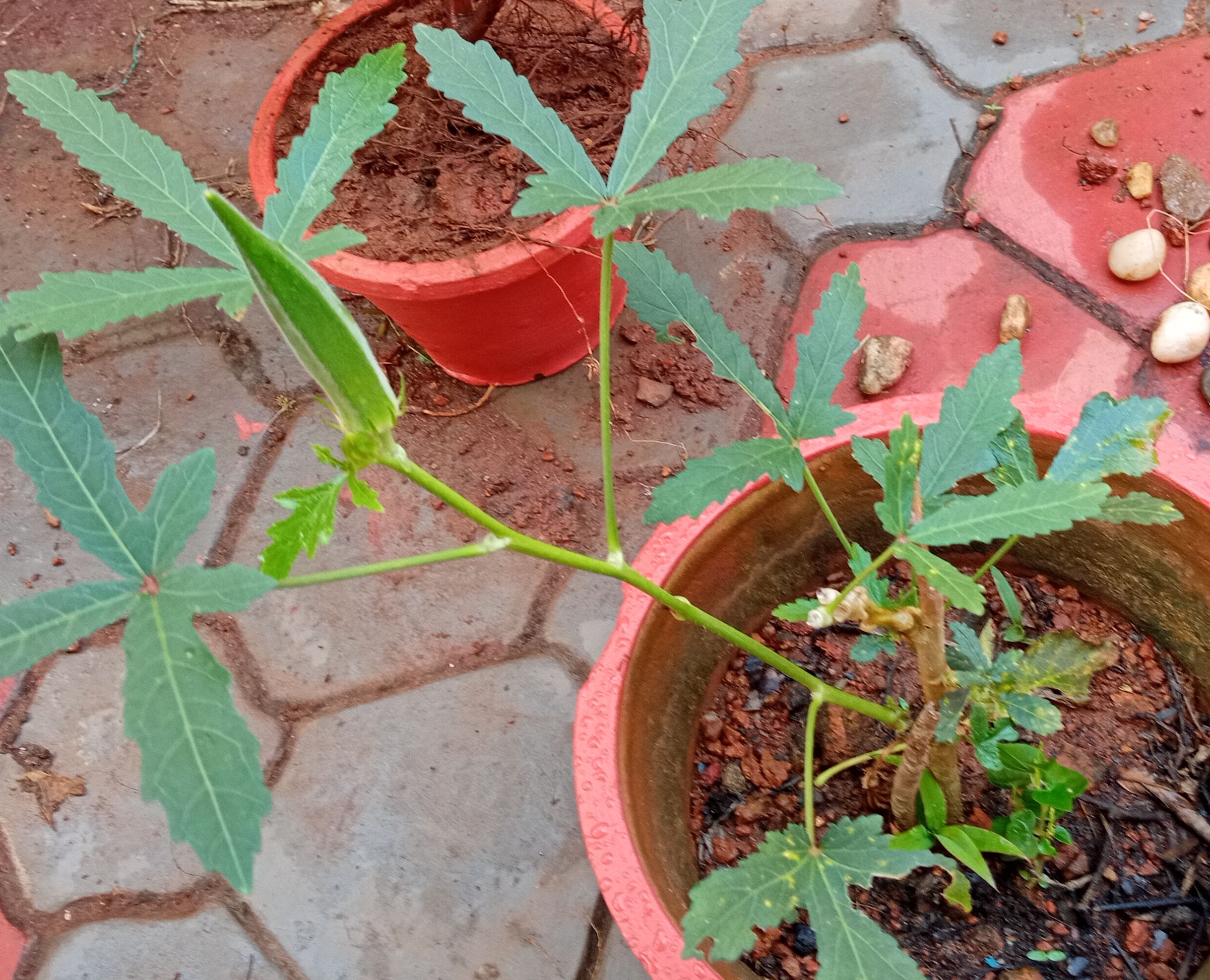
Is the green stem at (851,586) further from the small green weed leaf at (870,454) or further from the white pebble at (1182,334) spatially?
the white pebble at (1182,334)

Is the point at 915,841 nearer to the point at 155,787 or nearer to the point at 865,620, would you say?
the point at 865,620

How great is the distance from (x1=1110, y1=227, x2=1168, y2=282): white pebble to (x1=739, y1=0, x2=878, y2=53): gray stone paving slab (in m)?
0.59

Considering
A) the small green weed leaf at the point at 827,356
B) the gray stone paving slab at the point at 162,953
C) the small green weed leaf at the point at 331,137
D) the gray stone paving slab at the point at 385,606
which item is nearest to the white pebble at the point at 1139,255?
the small green weed leaf at the point at 827,356

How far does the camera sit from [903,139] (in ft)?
4.68

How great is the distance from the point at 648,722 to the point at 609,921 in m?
0.40

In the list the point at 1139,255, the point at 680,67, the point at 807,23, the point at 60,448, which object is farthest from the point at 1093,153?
the point at 60,448

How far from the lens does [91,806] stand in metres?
1.19

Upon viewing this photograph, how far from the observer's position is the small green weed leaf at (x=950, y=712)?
616 mm

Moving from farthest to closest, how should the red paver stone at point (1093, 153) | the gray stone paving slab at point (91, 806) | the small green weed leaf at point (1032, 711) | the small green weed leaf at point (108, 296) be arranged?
1. the red paver stone at point (1093, 153)
2. the gray stone paving slab at point (91, 806)
3. the small green weed leaf at point (1032, 711)
4. the small green weed leaf at point (108, 296)

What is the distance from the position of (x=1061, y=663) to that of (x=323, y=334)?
58 centimetres

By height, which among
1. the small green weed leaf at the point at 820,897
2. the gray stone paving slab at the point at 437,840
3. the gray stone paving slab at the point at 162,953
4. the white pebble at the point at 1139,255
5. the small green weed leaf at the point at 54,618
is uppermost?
the white pebble at the point at 1139,255

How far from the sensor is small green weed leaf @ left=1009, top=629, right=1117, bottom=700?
0.67 meters

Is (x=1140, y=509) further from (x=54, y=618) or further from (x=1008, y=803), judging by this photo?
(x=54, y=618)

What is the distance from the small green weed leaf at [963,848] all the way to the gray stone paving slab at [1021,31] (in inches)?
47.8
